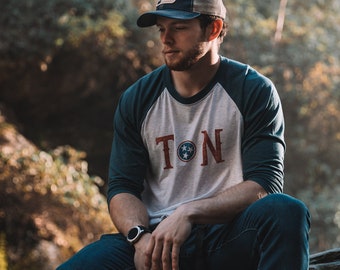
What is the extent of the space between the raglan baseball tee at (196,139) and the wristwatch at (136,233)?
161mm

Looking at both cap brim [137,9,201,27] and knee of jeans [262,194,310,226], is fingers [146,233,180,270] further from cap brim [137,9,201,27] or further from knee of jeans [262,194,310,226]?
cap brim [137,9,201,27]

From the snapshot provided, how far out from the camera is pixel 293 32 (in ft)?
31.7

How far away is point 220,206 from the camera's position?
2738 millimetres

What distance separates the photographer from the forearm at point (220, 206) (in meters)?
2.74

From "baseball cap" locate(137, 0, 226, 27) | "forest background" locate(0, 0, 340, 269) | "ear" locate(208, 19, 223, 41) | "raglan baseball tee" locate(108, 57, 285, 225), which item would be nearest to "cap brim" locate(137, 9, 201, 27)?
"baseball cap" locate(137, 0, 226, 27)

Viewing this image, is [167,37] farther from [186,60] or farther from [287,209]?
[287,209]

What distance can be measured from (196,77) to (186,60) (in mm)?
109

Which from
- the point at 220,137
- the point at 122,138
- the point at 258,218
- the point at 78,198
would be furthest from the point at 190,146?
the point at 78,198

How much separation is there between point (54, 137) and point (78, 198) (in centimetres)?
193

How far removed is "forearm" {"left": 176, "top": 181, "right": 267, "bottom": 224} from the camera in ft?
8.98

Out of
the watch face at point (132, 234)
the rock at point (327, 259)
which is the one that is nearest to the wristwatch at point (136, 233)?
the watch face at point (132, 234)

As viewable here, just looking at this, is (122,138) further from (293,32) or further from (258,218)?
(293,32)

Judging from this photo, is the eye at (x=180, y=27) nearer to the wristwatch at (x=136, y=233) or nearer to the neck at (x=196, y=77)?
the neck at (x=196, y=77)

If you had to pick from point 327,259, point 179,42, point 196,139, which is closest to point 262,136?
point 196,139
